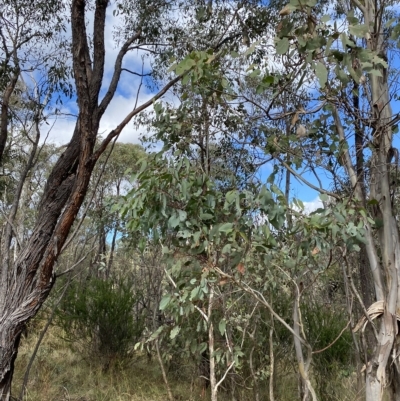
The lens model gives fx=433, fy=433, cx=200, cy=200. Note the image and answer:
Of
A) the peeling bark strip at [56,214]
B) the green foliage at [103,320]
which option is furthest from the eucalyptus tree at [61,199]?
the green foliage at [103,320]

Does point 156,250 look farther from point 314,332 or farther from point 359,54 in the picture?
point 359,54

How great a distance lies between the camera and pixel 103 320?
5.86 meters

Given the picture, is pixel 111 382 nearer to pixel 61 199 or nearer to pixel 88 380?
pixel 88 380

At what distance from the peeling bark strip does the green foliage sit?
2536 millimetres

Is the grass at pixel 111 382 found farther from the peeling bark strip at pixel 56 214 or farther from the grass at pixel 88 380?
the peeling bark strip at pixel 56 214

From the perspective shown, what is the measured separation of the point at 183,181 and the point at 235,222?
30 cm

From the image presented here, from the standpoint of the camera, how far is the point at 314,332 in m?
4.54

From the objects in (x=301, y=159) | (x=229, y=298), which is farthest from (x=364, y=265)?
(x=301, y=159)

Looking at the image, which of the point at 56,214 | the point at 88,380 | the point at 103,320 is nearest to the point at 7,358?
the point at 56,214

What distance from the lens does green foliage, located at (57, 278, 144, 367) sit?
5.83 metres

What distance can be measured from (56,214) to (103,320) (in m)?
2.79

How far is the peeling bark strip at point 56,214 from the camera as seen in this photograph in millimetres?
3273

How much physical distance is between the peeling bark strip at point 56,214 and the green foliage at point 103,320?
2.54 metres

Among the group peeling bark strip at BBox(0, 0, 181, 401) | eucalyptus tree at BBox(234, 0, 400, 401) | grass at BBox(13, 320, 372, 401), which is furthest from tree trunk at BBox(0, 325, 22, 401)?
eucalyptus tree at BBox(234, 0, 400, 401)
